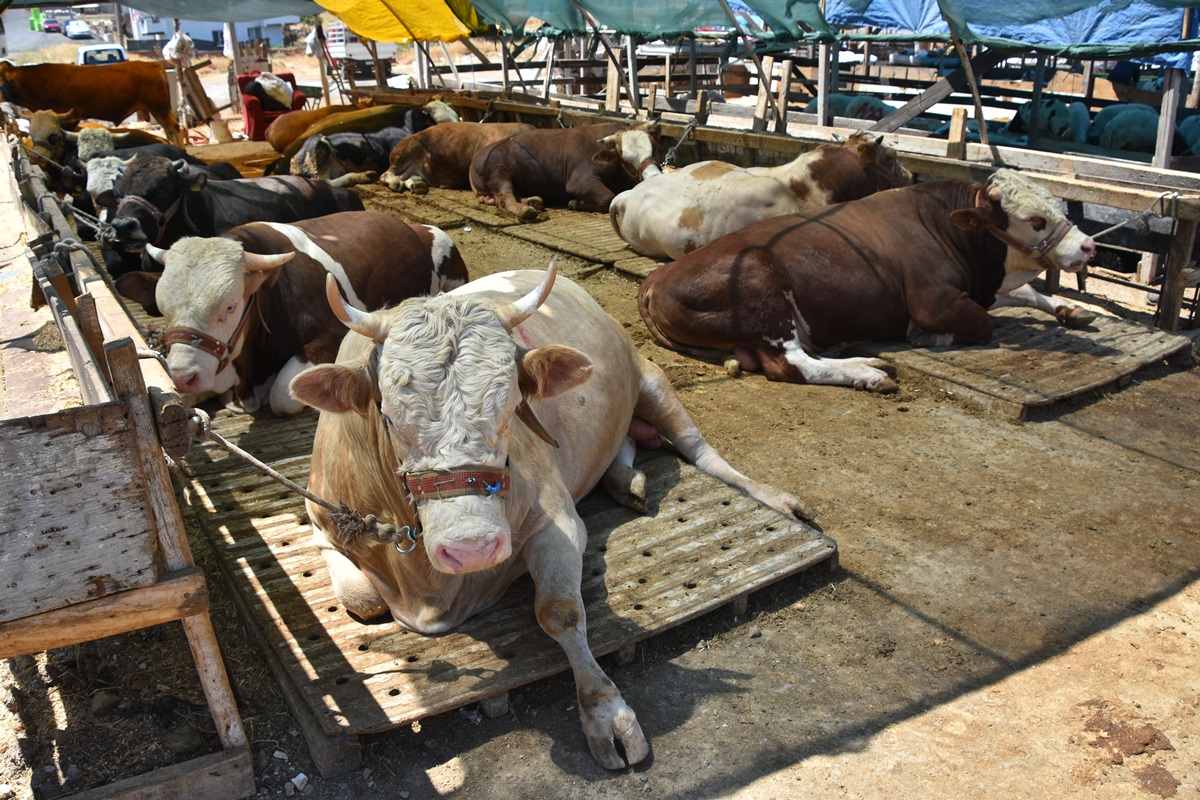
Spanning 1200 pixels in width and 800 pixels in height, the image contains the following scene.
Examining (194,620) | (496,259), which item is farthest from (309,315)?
(496,259)

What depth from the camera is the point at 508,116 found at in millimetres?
14320

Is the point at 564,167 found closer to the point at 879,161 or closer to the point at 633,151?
the point at 633,151

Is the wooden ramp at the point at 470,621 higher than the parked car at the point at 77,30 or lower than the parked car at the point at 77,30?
lower

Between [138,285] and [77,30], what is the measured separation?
57.0m

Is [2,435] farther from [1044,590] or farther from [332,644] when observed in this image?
[1044,590]

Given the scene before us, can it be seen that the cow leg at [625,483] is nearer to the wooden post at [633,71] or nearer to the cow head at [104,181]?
the cow head at [104,181]

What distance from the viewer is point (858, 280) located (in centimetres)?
607

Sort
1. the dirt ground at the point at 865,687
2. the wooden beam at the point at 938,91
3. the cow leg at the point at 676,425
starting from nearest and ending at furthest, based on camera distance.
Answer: the dirt ground at the point at 865,687
the cow leg at the point at 676,425
the wooden beam at the point at 938,91

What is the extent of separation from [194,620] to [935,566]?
281cm

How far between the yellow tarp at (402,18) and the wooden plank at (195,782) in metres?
15.3

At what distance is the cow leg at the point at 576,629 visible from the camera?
281cm

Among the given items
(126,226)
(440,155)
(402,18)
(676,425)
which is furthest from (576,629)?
(402,18)

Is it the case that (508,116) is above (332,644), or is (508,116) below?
above

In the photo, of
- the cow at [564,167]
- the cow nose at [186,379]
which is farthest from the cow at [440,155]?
the cow nose at [186,379]
